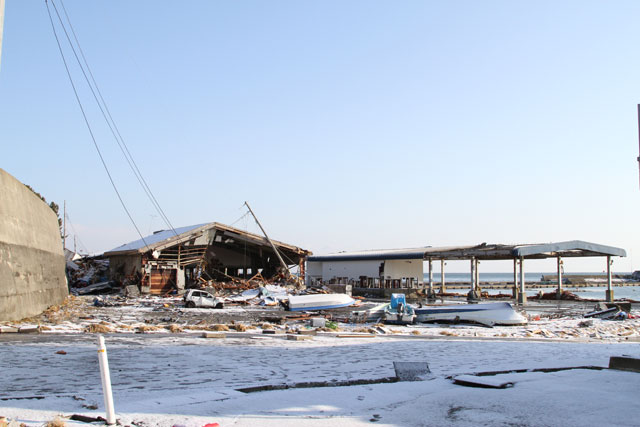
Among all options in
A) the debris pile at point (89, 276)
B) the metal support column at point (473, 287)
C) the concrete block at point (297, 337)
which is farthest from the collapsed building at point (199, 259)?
the concrete block at point (297, 337)

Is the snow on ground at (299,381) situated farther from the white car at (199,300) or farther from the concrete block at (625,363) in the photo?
the white car at (199,300)

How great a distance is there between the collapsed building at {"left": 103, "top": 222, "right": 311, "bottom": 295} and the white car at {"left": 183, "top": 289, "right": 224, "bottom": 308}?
11328mm

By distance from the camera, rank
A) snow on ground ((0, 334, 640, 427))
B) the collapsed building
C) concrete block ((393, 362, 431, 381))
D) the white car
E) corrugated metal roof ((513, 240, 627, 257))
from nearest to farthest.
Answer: snow on ground ((0, 334, 640, 427)) → concrete block ((393, 362, 431, 381)) → the white car → corrugated metal roof ((513, 240, 627, 257)) → the collapsed building

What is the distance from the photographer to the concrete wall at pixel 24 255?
19.8m

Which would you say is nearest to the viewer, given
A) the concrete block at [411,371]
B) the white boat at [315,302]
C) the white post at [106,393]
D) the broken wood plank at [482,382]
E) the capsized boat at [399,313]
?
the white post at [106,393]

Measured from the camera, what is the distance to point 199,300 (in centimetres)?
3378

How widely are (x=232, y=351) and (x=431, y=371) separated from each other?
201 inches

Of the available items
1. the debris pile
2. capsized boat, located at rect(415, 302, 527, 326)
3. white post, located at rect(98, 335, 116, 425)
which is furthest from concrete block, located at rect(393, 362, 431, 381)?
the debris pile

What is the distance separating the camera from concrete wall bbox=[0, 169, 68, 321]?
19.8m

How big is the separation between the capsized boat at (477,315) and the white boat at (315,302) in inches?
308

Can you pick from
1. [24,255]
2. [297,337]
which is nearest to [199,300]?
[24,255]

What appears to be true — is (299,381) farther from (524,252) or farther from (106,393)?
(524,252)

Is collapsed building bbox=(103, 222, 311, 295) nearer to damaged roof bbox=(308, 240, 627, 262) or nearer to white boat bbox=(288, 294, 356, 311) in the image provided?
damaged roof bbox=(308, 240, 627, 262)

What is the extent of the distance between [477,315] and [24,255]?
18.5 m
